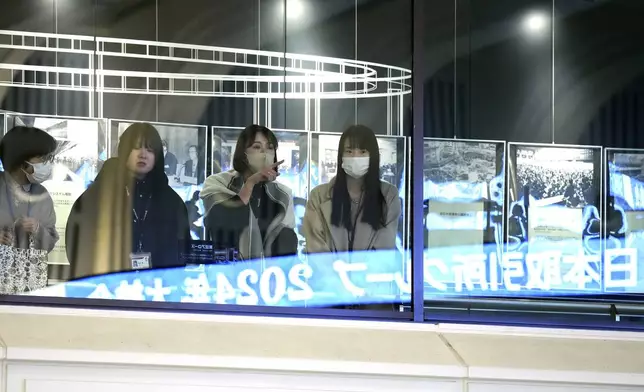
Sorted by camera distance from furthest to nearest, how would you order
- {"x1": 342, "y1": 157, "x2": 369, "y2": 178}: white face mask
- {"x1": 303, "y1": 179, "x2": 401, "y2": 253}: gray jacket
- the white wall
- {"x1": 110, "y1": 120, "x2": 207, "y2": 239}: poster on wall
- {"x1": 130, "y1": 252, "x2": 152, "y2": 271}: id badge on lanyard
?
{"x1": 110, "y1": 120, "x2": 207, "y2": 239}: poster on wall, {"x1": 130, "y1": 252, "x2": 152, "y2": 271}: id badge on lanyard, {"x1": 342, "y1": 157, "x2": 369, "y2": 178}: white face mask, {"x1": 303, "y1": 179, "x2": 401, "y2": 253}: gray jacket, the white wall

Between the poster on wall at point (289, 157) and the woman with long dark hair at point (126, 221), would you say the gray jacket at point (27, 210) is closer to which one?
the woman with long dark hair at point (126, 221)

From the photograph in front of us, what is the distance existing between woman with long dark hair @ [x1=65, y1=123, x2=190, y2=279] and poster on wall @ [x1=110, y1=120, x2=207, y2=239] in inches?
1.9

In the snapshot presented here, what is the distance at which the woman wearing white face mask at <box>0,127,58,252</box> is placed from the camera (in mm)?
3611

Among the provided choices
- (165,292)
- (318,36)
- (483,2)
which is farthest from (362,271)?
(483,2)

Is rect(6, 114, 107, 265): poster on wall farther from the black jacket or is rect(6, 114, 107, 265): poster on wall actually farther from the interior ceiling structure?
the interior ceiling structure

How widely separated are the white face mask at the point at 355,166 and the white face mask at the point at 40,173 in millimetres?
1643

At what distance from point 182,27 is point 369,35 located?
106 cm

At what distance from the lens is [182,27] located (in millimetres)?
3832

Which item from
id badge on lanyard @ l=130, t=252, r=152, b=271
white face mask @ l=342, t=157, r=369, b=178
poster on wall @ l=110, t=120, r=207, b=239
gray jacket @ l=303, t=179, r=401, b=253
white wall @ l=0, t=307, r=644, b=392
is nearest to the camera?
white wall @ l=0, t=307, r=644, b=392

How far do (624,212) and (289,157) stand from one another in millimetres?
1923

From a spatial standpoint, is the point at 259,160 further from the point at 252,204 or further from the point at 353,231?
the point at 353,231

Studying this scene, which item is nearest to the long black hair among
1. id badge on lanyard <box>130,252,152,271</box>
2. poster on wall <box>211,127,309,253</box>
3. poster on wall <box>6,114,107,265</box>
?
poster on wall <box>211,127,309,253</box>

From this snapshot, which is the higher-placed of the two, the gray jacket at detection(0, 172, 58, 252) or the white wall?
the gray jacket at detection(0, 172, 58, 252)

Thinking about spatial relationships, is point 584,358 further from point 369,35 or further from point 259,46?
point 259,46
